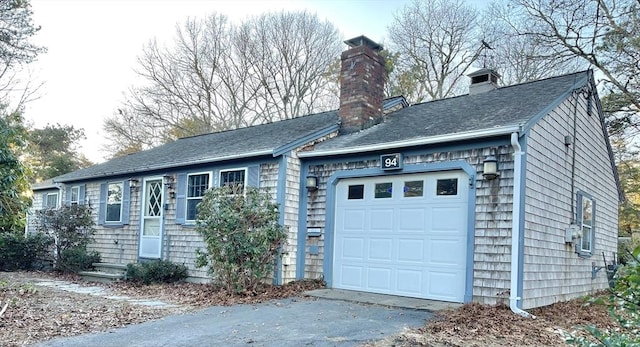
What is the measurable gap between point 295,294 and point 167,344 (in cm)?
328

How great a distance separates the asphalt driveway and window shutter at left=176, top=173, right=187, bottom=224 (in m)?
3.79

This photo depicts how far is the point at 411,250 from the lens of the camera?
7543mm

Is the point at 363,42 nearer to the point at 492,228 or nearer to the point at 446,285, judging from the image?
the point at 492,228

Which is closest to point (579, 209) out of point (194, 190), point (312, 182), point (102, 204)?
point (312, 182)

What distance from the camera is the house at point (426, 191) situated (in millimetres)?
6715

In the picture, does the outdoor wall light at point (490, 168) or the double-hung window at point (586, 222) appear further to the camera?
the double-hung window at point (586, 222)

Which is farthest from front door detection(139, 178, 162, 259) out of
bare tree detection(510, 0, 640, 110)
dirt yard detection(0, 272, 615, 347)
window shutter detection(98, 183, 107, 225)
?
bare tree detection(510, 0, 640, 110)

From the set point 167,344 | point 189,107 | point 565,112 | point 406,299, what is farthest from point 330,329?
point 189,107

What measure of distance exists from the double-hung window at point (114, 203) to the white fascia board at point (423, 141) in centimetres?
570

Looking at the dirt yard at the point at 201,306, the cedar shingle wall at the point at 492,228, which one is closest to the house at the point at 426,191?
the cedar shingle wall at the point at 492,228

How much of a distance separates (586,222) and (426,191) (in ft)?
12.1

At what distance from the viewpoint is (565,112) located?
8.20 metres

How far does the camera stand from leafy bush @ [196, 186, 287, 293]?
25.6 feet

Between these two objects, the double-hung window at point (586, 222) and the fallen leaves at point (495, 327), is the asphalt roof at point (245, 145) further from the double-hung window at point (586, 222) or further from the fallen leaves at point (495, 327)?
the double-hung window at point (586, 222)
